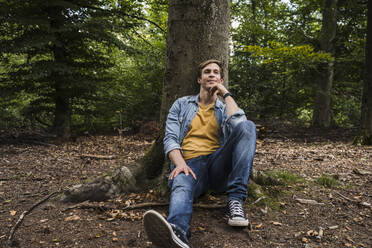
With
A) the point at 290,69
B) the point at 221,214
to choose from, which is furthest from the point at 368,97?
the point at 221,214

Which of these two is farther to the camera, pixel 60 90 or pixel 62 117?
pixel 62 117

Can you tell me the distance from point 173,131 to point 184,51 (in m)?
1.09

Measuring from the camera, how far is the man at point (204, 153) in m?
2.19

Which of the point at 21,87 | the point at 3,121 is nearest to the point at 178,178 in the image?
the point at 21,87

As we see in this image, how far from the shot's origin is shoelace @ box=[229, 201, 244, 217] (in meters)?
2.40

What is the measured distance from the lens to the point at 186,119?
3006 mm

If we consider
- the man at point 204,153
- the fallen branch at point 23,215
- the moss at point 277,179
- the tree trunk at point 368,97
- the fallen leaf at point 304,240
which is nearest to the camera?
the man at point 204,153

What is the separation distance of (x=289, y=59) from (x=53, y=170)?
8750mm

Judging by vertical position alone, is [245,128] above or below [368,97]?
below

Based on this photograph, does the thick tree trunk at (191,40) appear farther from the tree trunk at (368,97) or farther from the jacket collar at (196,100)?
the tree trunk at (368,97)

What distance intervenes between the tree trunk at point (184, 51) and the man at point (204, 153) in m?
0.21

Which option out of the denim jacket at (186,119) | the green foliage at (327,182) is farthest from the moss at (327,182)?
the denim jacket at (186,119)

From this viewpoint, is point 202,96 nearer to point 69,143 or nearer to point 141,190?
point 141,190

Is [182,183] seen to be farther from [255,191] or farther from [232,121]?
[255,191]
